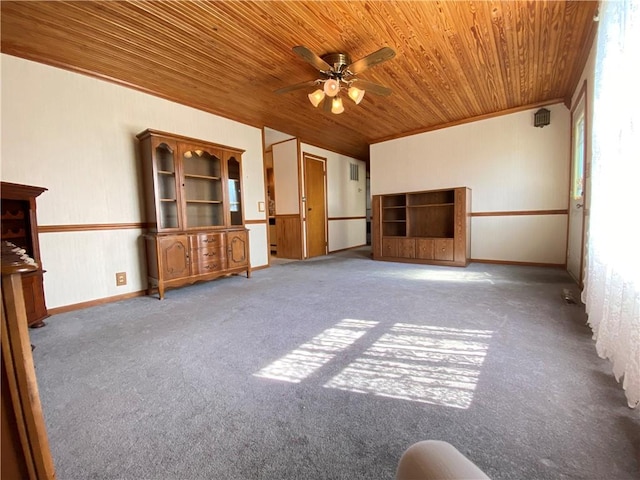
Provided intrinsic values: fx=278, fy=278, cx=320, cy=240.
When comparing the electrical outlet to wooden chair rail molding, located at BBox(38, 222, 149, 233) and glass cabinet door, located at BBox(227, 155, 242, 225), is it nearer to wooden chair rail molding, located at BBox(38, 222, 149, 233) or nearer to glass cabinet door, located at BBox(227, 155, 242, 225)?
wooden chair rail molding, located at BBox(38, 222, 149, 233)

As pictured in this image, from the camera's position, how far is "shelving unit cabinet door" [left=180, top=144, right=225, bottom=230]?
352cm

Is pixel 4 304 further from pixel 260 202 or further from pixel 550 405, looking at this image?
pixel 260 202

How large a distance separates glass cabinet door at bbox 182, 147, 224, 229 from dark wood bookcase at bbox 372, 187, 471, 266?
292cm

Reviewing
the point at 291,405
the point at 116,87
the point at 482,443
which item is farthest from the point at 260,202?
the point at 482,443

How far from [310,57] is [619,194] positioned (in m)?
2.25

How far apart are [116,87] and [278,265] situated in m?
3.30

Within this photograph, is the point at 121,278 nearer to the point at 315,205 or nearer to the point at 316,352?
the point at 316,352

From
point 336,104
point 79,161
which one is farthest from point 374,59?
point 79,161

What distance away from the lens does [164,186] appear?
10.9 feet

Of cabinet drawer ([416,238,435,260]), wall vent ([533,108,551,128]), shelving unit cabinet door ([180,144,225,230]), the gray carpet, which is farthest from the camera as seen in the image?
cabinet drawer ([416,238,435,260])

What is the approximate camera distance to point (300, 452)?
1.03 metres

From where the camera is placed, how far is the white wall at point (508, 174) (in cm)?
412

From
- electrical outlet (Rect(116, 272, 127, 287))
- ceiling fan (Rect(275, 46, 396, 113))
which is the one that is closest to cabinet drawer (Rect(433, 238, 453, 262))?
ceiling fan (Rect(275, 46, 396, 113))

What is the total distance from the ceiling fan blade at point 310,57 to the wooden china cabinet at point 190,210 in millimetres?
1766
